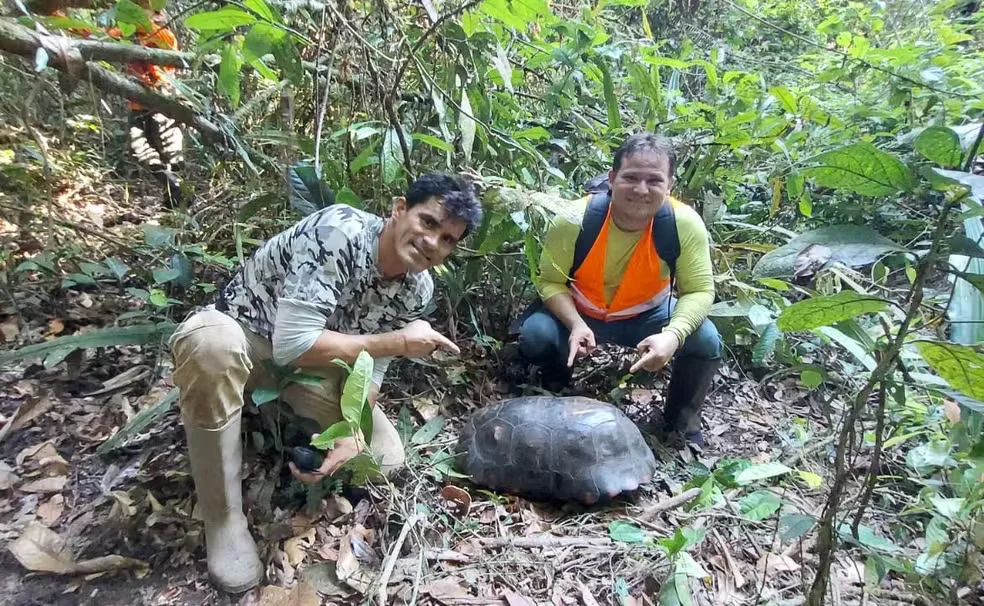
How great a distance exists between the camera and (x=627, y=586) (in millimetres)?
1930

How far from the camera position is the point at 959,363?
3.41 feet

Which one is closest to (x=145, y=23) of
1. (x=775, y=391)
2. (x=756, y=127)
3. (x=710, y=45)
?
(x=756, y=127)

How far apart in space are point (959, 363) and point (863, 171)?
38cm

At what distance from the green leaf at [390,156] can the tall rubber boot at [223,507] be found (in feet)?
3.67

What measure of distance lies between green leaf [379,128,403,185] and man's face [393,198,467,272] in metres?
0.46

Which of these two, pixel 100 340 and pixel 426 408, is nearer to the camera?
pixel 100 340

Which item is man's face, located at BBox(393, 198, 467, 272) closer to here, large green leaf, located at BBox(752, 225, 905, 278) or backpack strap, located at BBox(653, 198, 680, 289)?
large green leaf, located at BBox(752, 225, 905, 278)

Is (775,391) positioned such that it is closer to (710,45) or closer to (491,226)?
(491,226)

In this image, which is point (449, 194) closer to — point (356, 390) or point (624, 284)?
point (356, 390)

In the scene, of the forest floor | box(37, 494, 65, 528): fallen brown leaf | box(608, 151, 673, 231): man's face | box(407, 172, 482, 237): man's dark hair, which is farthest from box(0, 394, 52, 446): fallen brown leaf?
box(608, 151, 673, 231): man's face

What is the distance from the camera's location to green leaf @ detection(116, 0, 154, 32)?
2057 millimetres

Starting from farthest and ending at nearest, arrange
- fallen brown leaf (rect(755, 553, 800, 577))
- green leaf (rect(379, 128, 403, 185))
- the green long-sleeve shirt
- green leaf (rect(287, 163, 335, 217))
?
the green long-sleeve shirt < green leaf (rect(287, 163, 335, 217)) < green leaf (rect(379, 128, 403, 185)) < fallen brown leaf (rect(755, 553, 800, 577))

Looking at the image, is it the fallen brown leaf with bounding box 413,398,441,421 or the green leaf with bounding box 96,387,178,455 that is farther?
the fallen brown leaf with bounding box 413,398,441,421

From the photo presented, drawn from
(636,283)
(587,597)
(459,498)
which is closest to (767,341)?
(636,283)
